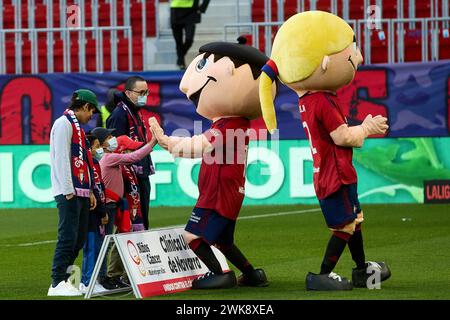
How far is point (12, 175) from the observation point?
20.4 meters

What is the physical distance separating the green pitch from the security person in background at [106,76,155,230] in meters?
1.25

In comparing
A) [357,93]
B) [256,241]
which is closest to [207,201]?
[256,241]

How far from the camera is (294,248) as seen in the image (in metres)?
13.7

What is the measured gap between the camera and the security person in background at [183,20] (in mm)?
21094

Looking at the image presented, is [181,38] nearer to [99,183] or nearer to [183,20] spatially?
[183,20]

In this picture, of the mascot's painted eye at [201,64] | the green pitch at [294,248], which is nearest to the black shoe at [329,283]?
the green pitch at [294,248]

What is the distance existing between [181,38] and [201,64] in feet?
34.7

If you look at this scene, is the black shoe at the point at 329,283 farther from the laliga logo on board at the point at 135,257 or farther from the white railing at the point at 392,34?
the white railing at the point at 392,34

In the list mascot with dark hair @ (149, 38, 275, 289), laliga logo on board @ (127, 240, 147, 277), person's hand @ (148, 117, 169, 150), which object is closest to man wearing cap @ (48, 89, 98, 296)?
laliga logo on board @ (127, 240, 147, 277)

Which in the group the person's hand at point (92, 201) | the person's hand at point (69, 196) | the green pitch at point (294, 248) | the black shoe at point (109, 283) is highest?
the person's hand at point (69, 196)

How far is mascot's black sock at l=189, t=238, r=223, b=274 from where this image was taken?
10.3m

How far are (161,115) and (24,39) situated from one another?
4.20 meters

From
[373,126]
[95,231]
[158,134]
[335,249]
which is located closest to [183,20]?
[158,134]

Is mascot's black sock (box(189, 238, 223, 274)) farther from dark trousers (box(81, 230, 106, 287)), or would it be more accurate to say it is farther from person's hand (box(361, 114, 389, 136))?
person's hand (box(361, 114, 389, 136))
